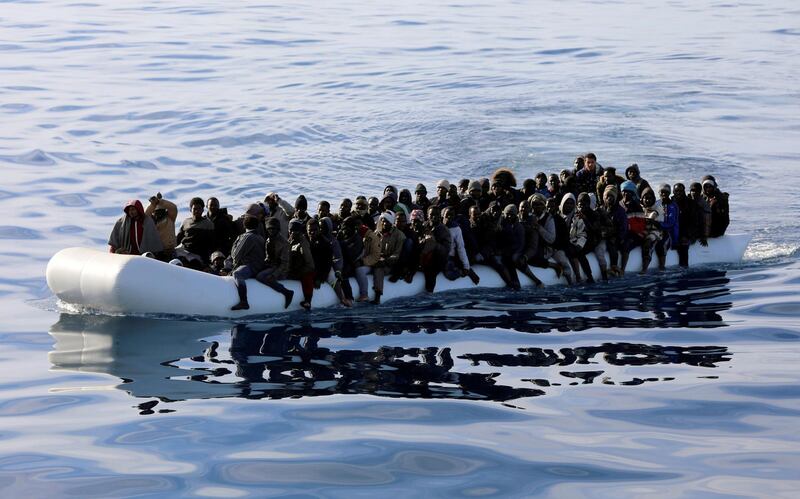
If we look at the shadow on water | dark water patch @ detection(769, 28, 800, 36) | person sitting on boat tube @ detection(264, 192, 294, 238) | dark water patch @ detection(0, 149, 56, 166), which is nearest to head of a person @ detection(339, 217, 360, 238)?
person sitting on boat tube @ detection(264, 192, 294, 238)

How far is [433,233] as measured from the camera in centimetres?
1689

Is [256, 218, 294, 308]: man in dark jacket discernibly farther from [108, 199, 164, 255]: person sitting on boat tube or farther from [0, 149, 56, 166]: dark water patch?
[0, 149, 56, 166]: dark water patch

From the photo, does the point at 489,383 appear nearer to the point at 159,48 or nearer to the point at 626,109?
the point at 626,109

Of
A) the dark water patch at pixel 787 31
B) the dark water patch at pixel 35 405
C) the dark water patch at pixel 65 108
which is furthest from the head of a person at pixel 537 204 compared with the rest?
the dark water patch at pixel 787 31

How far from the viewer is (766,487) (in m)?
9.68

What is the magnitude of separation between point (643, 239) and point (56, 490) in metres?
11.4

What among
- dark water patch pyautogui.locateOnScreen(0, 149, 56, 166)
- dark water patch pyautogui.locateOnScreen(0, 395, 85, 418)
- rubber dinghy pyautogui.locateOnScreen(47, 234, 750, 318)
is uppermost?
dark water patch pyautogui.locateOnScreen(0, 149, 56, 166)

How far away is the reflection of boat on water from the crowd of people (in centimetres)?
121

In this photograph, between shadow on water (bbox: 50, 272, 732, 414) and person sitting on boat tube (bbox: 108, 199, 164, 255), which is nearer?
shadow on water (bbox: 50, 272, 732, 414)

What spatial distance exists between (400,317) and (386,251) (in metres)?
1.12

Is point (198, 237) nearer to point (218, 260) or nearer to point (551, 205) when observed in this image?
point (218, 260)

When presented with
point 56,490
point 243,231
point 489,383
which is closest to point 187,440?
point 56,490

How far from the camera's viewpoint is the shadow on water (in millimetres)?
12492

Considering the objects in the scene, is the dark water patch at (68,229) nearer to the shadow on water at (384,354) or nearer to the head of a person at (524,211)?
the shadow on water at (384,354)
